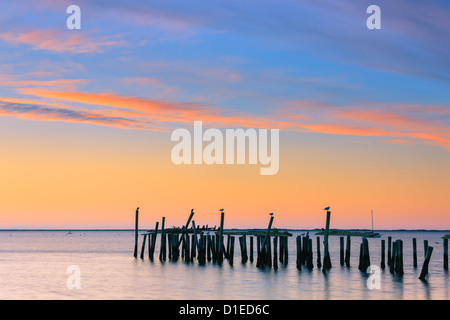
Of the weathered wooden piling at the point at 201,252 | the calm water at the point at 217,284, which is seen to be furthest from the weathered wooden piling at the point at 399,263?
the weathered wooden piling at the point at 201,252

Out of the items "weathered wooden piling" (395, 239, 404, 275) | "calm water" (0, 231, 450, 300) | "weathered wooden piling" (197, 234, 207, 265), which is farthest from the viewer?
"weathered wooden piling" (197, 234, 207, 265)

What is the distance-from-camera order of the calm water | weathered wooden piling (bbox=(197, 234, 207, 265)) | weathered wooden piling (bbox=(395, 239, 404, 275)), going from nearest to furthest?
the calm water
weathered wooden piling (bbox=(395, 239, 404, 275))
weathered wooden piling (bbox=(197, 234, 207, 265))

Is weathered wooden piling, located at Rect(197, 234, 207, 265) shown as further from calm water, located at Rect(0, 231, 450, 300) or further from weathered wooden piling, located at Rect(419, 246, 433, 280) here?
weathered wooden piling, located at Rect(419, 246, 433, 280)

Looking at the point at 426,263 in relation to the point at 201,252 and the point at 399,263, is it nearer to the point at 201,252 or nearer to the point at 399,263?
the point at 399,263

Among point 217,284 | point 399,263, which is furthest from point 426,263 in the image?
point 217,284

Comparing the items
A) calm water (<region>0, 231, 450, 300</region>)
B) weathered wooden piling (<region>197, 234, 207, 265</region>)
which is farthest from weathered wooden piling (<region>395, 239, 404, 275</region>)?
weathered wooden piling (<region>197, 234, 207, 265</region>)

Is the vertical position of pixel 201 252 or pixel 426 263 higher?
pixel 426 263

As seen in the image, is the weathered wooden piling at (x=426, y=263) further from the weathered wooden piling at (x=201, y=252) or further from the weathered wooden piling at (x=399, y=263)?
the weathered wooden piling at (x=201, y=252)

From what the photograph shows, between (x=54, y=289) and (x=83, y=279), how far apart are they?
5561mm

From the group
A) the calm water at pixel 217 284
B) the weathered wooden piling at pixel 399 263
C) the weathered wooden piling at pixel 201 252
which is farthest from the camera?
the weathered wooden piling at pixel 201 252
